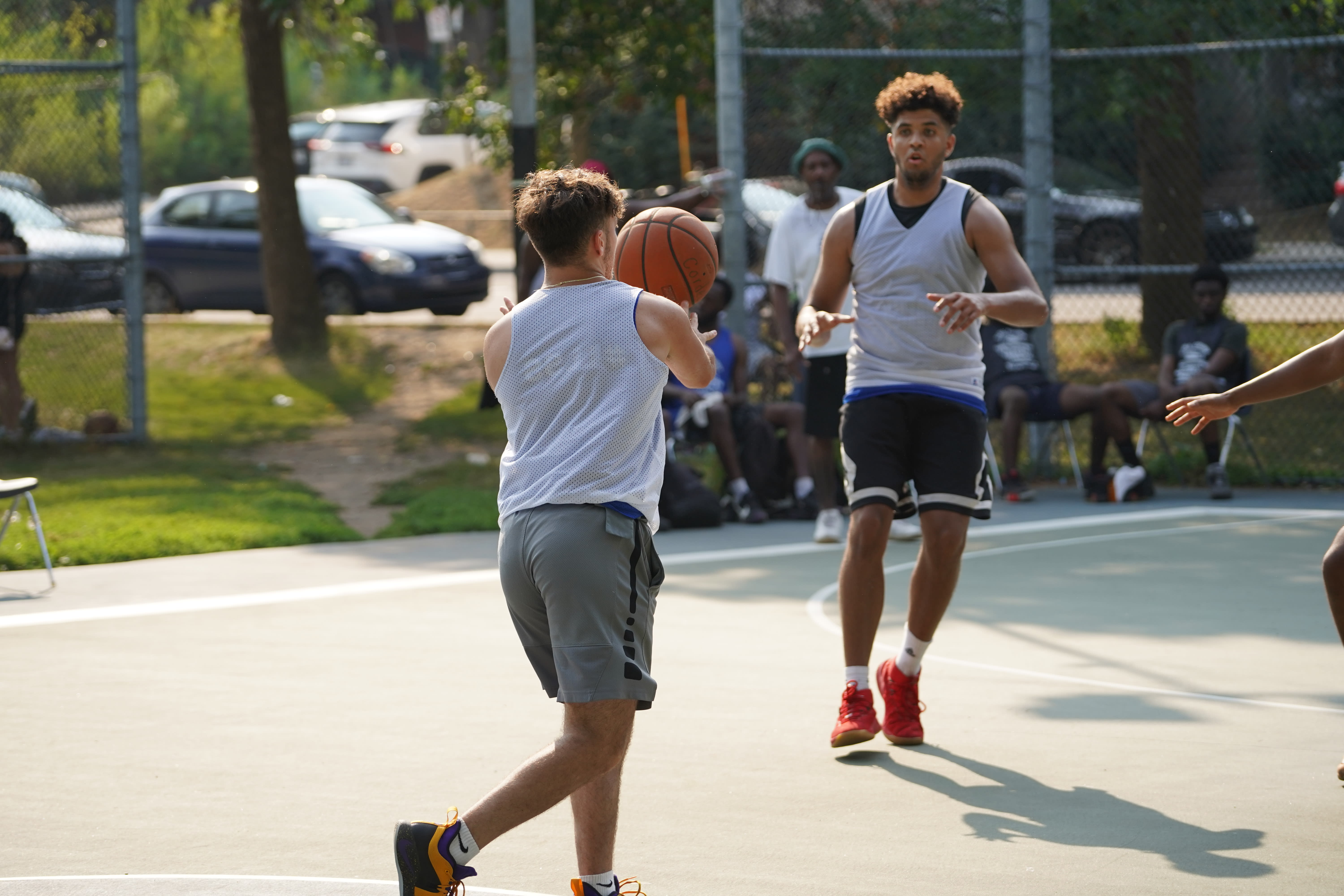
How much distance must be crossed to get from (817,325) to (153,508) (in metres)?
6.37

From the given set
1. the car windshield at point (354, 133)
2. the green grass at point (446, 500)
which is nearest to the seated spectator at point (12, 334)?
the green grass at point (446, 500)

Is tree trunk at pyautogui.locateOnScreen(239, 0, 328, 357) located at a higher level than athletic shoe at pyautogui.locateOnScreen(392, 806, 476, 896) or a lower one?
higher

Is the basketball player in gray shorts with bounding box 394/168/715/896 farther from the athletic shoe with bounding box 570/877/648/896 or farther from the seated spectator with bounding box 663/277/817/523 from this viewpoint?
the seated spectator with bounding box 663/277/817/523

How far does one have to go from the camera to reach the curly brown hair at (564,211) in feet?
12.6

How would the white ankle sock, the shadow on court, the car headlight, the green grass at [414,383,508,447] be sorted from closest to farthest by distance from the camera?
the shadow on court, the white ankle sock, the green grass at [414,383,508,447], the car headlight

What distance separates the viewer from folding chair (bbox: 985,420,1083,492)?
1116 cm

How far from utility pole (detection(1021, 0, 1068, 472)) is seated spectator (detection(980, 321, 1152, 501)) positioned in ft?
1.38

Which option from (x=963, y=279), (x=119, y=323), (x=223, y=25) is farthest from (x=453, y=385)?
(x=963, y=279)

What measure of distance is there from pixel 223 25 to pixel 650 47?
5147mm

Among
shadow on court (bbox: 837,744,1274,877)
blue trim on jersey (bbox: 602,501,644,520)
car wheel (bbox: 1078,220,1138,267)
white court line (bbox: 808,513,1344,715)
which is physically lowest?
white court line (bbox: 808,513,1344,715)

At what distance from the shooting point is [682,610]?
7930mm

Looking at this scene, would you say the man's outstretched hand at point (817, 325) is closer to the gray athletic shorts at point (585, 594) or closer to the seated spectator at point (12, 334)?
the gray athletic shorts at point (585, 594)

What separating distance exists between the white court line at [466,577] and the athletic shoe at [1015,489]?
61 centimetres

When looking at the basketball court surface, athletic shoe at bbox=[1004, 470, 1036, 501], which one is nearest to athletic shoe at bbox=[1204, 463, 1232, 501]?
athletic shoe at bbox=[1004, 470, 1036, 501]
